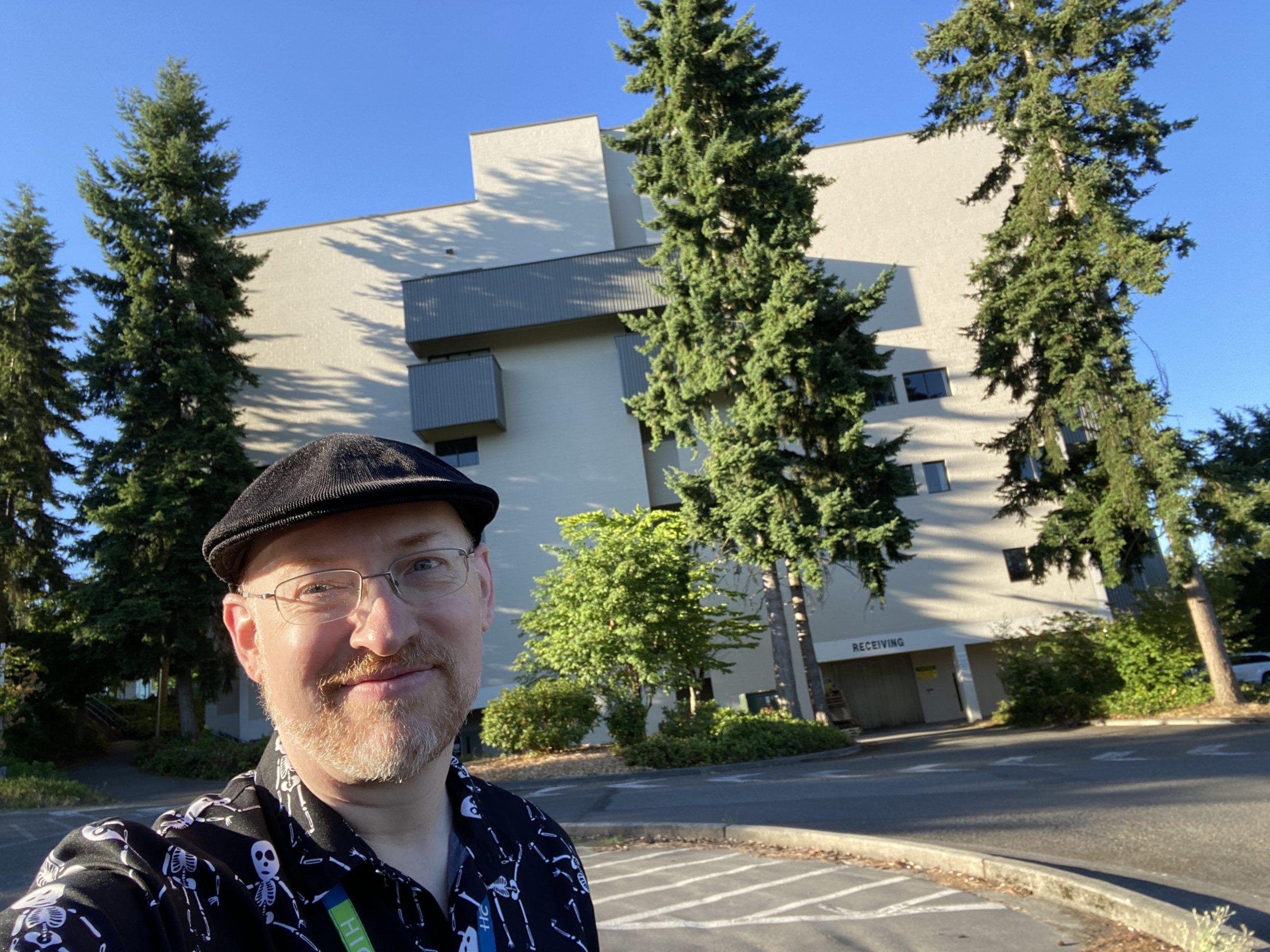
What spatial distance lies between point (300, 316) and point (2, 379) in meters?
10.2

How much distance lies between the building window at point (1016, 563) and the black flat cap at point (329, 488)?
32.6 metres

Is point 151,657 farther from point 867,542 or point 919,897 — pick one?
point 919,897

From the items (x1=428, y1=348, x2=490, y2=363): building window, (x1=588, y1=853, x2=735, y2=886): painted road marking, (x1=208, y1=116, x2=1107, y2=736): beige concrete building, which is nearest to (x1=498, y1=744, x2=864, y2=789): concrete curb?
(x1=588, y1=853, x2=735, y2=886): painted road marking

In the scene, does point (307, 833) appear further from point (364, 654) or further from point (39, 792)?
point (39, 792)

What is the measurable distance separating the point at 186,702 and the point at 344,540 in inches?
1114

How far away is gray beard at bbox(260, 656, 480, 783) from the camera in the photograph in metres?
1.53

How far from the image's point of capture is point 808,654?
70.3 ft

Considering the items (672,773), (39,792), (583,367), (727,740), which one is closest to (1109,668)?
(727,740)

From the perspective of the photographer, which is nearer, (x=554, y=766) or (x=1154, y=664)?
(x=554, y=766)

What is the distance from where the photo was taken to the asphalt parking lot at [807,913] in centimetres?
478

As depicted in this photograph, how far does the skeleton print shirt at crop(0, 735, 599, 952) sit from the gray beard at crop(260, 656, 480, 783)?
0.07m

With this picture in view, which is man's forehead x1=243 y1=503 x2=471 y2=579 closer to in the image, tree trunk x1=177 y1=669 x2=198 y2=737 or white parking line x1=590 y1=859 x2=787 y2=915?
white parking line x1=590 y1=859 x2=787 y2=915

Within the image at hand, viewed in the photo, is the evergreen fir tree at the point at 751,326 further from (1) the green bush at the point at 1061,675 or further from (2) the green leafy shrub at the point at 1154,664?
(2) the green leafy shrub at the point at 1154,664

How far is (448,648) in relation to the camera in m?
1.67
